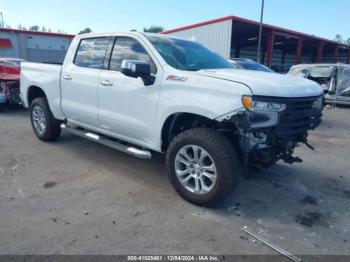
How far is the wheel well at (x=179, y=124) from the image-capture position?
360 cm

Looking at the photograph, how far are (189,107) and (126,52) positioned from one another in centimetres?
146

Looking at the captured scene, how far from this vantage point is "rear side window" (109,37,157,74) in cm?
394

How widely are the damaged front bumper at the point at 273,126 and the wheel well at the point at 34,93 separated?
4432 mm

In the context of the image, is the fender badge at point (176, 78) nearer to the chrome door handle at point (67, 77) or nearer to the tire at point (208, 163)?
the tire at point (208, 163)

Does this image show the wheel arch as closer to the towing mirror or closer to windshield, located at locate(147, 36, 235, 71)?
windshield, located at locate(147, 36, 235, 71)

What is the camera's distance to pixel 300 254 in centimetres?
270

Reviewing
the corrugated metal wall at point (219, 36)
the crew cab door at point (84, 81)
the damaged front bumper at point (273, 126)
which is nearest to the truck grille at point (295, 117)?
the damaged front bumper at point (273, 126)

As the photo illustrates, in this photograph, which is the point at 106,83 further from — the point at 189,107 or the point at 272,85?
the point at 272,85

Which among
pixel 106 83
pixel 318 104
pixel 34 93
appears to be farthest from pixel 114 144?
pixel 34 93

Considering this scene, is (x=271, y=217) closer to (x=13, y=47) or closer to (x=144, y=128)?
(x=144, y=128)

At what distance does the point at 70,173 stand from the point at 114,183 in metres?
0.77

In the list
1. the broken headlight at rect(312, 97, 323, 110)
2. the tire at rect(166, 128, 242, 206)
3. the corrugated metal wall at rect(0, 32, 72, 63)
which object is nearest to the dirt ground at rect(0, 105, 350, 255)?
the tire at rect(166, 128, 242, 206)

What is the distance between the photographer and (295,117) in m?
3.33

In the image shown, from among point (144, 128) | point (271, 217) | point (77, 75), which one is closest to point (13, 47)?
point (77, 75)
